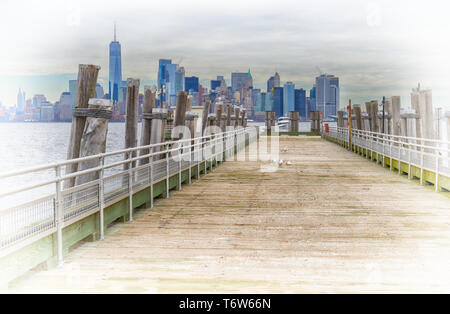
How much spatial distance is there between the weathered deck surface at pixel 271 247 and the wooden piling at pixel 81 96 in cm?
144

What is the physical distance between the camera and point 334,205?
10047 millimetres

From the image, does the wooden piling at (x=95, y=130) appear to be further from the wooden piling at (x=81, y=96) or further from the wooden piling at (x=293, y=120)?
the wooden piling at (x=293, y=120)

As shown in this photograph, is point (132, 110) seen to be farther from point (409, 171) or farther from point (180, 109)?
point (409, 171)

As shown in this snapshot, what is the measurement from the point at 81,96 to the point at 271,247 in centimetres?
371

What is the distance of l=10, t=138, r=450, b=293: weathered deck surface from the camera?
5129mm

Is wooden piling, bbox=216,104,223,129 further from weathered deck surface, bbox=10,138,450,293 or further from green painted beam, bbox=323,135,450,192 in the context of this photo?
weathered deck surface, bbox=10,138,450,293

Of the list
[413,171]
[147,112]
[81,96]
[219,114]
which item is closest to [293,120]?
[219,114]

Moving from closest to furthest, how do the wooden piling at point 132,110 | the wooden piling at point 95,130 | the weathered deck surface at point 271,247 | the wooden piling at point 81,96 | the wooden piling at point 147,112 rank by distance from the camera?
the weathered deck surface at point 271,247 < the wooden piling at point 95,130 < the wooden piling at point 81,96 < the wooden piling at point 132,110 < the wooden piling at point 147,112

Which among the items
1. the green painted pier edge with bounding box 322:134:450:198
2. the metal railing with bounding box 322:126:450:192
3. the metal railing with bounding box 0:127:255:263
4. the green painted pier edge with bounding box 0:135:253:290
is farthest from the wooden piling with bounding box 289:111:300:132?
the green painted pier edge with bounding box 0:135:253:290

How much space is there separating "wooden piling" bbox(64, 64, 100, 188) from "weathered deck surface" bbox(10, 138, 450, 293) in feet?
4.71

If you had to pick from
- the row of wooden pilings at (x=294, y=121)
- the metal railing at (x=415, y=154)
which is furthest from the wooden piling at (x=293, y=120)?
the metal railing at (x=415, y=154)

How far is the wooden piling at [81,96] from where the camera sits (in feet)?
27.1

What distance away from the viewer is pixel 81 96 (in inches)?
325

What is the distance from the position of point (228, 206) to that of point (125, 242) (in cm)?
330
